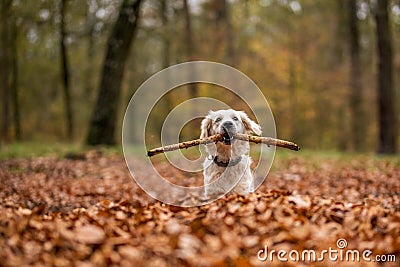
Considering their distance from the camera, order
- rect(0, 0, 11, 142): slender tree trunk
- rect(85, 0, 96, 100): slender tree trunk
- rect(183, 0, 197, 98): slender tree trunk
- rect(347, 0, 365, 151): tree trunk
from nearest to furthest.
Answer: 1. rect(0, 0, 11, 142): slender tree trunk
2. rect(347, 0, 365, 151): tree trunk
3. rect(85, 0, 96, 100): slender tree trunk
4. rect(183, 0, 197, 98): slender tree trunk

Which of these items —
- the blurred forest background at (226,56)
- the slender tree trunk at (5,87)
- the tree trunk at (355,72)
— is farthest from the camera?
the blurred forest background at (226,56)

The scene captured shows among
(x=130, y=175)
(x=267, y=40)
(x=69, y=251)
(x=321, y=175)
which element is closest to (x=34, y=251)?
(x=69, y=251)

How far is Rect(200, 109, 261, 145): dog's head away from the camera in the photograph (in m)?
6.22

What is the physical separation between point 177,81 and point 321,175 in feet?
58.4

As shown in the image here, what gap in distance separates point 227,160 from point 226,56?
1970 cm

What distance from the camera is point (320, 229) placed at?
14.5ft

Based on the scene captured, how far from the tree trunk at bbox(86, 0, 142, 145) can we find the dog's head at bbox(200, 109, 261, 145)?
8618 mm

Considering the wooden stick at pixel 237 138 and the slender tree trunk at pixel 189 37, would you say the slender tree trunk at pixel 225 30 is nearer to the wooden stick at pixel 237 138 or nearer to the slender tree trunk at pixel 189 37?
the slender tree trunk at pixel 189 37

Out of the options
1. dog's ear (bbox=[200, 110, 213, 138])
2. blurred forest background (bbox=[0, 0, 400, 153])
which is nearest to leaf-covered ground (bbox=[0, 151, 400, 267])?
dog's ear (bbox=[200, 110, 213, 138])

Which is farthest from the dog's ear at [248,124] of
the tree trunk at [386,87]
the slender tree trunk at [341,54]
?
the slender tree trunk at [341,54]

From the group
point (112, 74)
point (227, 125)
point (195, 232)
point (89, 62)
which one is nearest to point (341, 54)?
point (89, 62)

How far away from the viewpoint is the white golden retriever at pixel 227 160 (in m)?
6.25

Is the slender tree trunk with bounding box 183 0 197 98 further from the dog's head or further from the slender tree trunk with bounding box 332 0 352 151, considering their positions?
the dog's head

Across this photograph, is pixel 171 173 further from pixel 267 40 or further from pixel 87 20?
pixel 267 40
